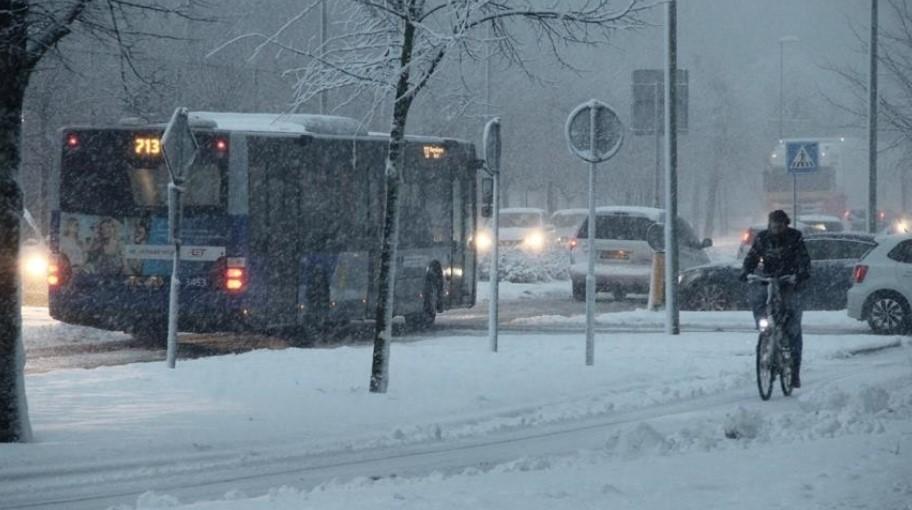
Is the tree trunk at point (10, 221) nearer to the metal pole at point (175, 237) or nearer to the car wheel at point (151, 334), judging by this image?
the metal pole at point (175, 237)

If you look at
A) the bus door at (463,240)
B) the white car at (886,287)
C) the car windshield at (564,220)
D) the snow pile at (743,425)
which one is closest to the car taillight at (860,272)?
the white car at (886,287)

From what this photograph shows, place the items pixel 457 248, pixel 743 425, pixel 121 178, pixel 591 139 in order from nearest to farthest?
pixel 743 425 < pixel 591 139 < pixel 121 178 < pixel 457 248

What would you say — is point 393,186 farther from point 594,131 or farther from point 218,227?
point 218,227

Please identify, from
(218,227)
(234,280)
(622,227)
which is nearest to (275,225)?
(218,227)

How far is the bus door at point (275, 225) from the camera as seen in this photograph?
2039 centimetres

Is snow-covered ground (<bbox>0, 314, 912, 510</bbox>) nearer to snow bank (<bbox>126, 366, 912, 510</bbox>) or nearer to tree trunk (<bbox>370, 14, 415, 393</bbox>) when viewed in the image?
snow bank (<bbox>126, 366, 912, 510</bbox>)

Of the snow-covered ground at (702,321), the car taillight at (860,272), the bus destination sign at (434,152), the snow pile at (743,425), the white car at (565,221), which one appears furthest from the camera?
the white car at (565,221)

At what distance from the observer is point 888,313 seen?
22766mm

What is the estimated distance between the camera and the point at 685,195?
11144cm

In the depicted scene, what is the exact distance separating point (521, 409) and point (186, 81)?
99.8 ft

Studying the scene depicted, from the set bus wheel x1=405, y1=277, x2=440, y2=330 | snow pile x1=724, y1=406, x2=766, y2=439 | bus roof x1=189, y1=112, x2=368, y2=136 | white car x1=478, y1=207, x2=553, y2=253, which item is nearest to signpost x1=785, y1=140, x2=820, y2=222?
bus wheel x1=405, y1=277, x2=440, y2=330

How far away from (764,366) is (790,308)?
2.17 feet

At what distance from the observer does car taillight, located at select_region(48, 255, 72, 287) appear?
20.6m

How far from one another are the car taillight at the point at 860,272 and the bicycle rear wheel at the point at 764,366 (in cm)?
905
